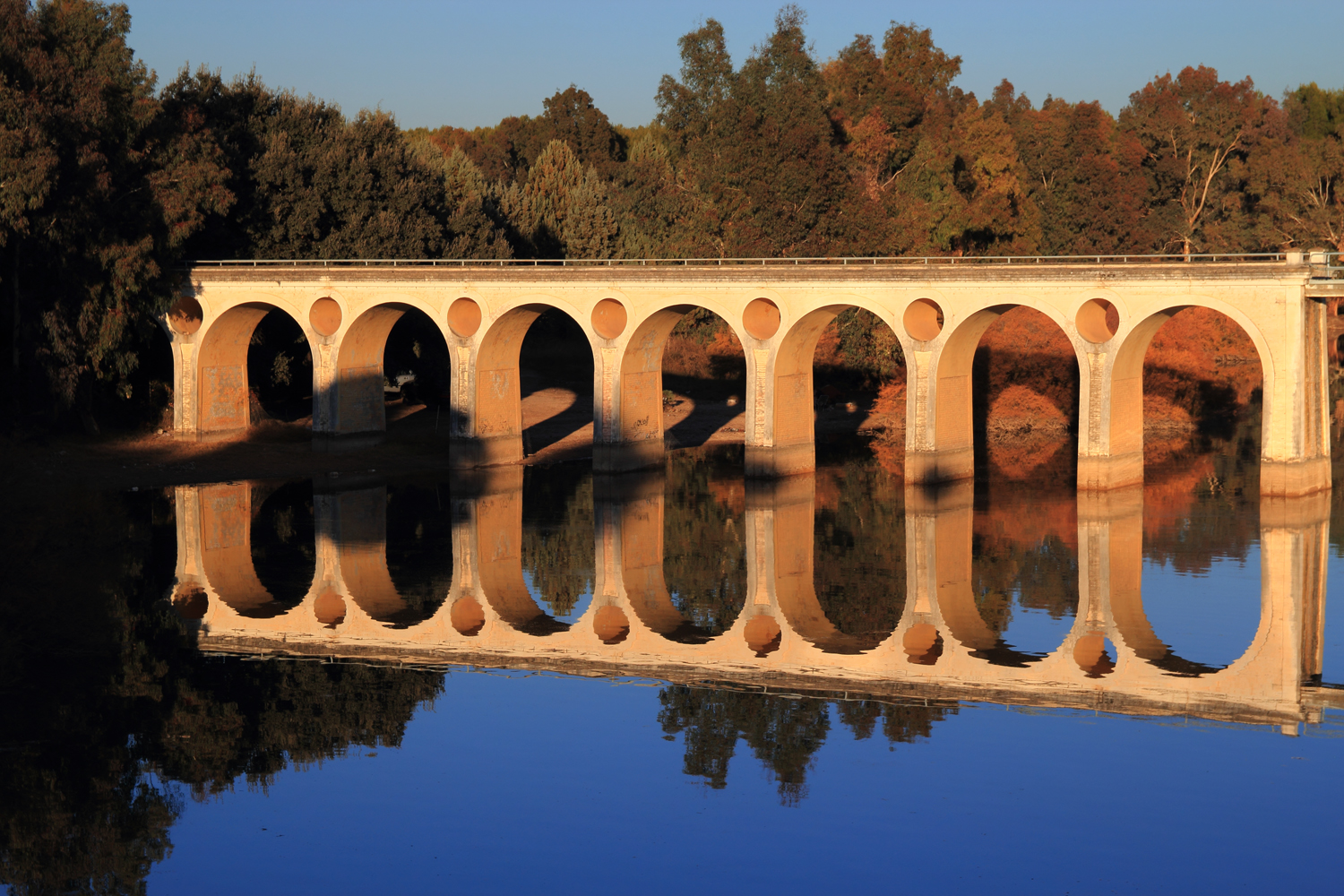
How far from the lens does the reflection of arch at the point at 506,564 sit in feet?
108

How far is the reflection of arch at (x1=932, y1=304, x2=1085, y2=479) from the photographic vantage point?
4912 cm

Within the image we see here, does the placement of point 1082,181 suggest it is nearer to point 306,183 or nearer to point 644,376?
point 644,376

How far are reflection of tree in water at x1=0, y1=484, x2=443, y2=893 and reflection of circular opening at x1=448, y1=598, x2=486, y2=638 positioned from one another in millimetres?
3863

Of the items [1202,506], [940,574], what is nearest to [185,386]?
[940,574]

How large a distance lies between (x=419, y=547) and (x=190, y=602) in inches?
328

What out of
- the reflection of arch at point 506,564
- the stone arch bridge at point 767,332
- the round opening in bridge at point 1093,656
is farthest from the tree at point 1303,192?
the round opening in bridge at point 1093,656

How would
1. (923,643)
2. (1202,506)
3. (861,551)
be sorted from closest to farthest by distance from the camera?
(923,643) → (861,551) → (1202,506)

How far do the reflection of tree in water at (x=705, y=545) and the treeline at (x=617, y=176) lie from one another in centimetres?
2036

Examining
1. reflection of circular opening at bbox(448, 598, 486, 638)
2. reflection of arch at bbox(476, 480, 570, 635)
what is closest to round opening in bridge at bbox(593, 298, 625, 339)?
reflection of arch at bbox(476, 480, 570, 635)

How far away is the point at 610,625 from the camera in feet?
106

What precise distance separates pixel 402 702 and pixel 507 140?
95.3m

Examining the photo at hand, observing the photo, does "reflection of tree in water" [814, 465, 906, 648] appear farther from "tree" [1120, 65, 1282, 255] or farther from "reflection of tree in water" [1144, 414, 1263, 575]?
"tree" [1120, 65, 1282, 255]

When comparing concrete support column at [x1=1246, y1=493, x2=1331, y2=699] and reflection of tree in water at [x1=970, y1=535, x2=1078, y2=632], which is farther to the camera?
reflection of tree in water at [x1=970, y1=535, x2=1078, y2=632]

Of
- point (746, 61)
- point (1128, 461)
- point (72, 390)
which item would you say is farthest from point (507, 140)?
point (1128, 461)
